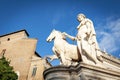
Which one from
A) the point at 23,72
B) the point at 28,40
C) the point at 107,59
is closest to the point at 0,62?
the point at 23,72

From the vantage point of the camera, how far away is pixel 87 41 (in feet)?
27.8

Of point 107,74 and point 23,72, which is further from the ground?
point 23,72

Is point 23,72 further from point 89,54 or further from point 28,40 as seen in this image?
point 89,54

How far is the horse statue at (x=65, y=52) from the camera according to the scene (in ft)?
27.9

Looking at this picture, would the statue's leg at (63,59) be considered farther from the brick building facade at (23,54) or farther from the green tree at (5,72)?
the brick building facade at (23,54)

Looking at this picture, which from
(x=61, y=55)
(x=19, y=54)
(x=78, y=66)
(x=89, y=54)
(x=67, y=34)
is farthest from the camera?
(x=19, y=54)

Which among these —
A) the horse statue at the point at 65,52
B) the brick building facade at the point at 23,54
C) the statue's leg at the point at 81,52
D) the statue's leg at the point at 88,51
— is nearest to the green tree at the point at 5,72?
the brick building facade at the point at 23,54

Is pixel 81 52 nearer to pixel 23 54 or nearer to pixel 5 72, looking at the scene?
pixel 5 72

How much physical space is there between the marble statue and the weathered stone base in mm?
608

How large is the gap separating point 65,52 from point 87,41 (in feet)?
2.92

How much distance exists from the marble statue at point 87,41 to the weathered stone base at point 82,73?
61 centimetres

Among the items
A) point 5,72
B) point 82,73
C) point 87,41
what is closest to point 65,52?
point 87,41

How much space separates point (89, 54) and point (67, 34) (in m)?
1.72

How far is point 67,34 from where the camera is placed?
9430mm
